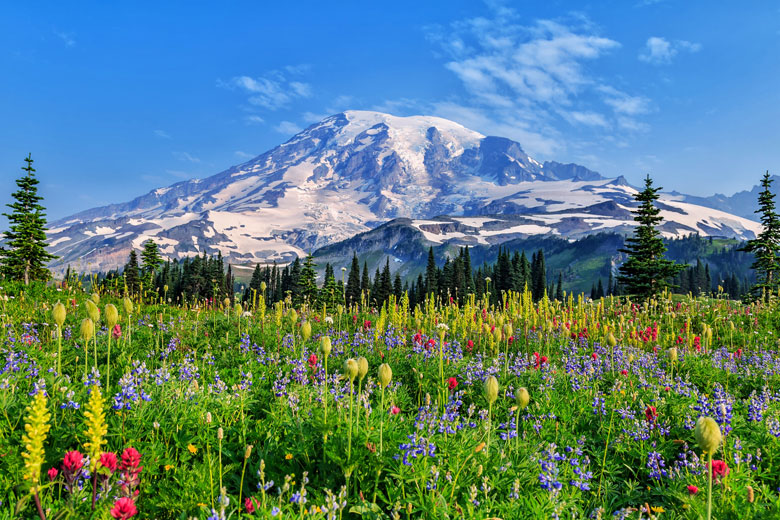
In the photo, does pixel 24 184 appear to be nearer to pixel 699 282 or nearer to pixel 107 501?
pixel 107 501

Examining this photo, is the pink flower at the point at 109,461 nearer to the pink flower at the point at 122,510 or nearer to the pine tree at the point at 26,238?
the pink flower at the point at 122,510

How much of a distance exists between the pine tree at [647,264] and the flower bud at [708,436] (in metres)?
25.0

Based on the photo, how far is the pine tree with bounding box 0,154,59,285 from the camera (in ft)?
101

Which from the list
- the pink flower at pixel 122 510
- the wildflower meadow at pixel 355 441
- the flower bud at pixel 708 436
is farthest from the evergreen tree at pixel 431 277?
the pink flower at pixel 122 510

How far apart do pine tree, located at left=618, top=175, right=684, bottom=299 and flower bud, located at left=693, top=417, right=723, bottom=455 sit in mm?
25035

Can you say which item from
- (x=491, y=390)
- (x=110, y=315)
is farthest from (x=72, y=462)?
(x=491, y=390)

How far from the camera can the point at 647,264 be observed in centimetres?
2503

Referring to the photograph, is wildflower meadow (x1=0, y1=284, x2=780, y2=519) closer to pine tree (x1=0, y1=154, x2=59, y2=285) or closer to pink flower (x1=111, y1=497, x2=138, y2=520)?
pink flower (x1=111, y1=497, x2=138, y2=520)

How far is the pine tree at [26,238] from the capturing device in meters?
30.9

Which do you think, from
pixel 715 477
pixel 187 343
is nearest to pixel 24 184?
pixel 187 343

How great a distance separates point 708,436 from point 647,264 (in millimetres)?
26257

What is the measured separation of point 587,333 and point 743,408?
647 cm

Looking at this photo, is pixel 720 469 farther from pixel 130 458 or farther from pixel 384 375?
→ pixel 130 458

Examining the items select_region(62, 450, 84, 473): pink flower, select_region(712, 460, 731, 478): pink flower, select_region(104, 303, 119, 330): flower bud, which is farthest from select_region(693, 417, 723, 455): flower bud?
select_region(104, 303, 119, 330): flower bud
